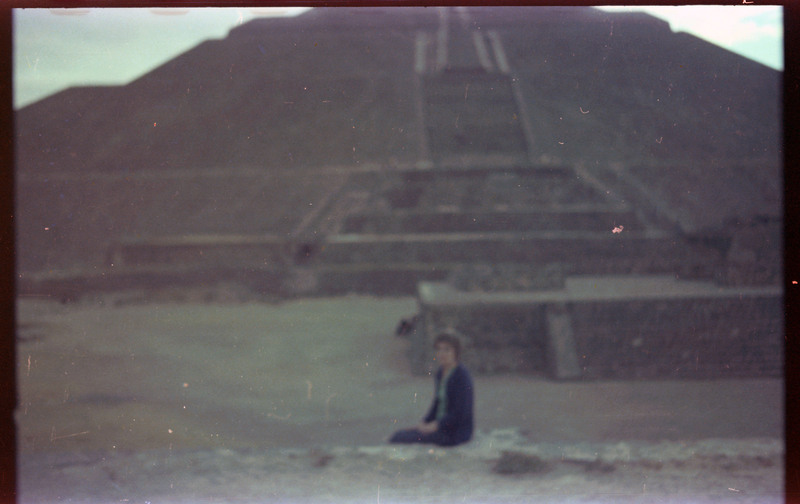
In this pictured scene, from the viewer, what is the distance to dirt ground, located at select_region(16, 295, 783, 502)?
3.35m

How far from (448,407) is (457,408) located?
A: 5 centimetres

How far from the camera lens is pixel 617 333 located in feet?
15.8

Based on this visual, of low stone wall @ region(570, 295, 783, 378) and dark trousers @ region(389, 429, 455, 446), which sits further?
low stone wall @ region(570, 295, 783, 378)

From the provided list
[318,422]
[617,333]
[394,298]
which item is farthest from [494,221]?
[318,422]

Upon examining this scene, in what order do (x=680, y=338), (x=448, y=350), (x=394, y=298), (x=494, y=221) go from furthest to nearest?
1. (x=494, y=221)
2. (x=394, y=298)
3. (x=680, y=338)
4. (x=448, y=350)

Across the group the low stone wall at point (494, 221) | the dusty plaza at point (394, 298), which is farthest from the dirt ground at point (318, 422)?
the low stone wall at point (494, 221)

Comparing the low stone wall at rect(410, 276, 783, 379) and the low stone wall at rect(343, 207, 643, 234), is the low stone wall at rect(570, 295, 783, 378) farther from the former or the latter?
the low stone wall at rect(343, 207, 643, 234)

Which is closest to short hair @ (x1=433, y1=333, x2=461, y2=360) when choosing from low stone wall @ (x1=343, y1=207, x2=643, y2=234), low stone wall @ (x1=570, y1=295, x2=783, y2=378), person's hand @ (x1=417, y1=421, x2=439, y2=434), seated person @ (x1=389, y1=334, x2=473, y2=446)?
seated person @ (x1=389, y1=334, x2=473, y2=446)

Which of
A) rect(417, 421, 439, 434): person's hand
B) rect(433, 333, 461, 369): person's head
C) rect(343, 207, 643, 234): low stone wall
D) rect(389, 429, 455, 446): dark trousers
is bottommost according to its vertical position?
rect(389, 429, 455, 446): dark trousers

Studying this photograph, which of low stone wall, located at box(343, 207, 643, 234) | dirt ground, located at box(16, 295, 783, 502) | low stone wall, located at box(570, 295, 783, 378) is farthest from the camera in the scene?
low stone wall, located at box(343, 207, 643, 234)

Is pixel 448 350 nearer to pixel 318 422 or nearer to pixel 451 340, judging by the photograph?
pixel 451 340

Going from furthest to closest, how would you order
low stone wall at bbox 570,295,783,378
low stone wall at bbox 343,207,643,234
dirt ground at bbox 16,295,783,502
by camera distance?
low stone wall at bbox 343,207,643,234, low stone wall at bbox 570,295,783,378, dirt ground at bbox 16,295,783,502

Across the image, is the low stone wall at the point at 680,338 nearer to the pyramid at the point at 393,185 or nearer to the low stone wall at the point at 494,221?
the pyramid at the point at 393,185

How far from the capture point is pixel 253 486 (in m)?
3.31
